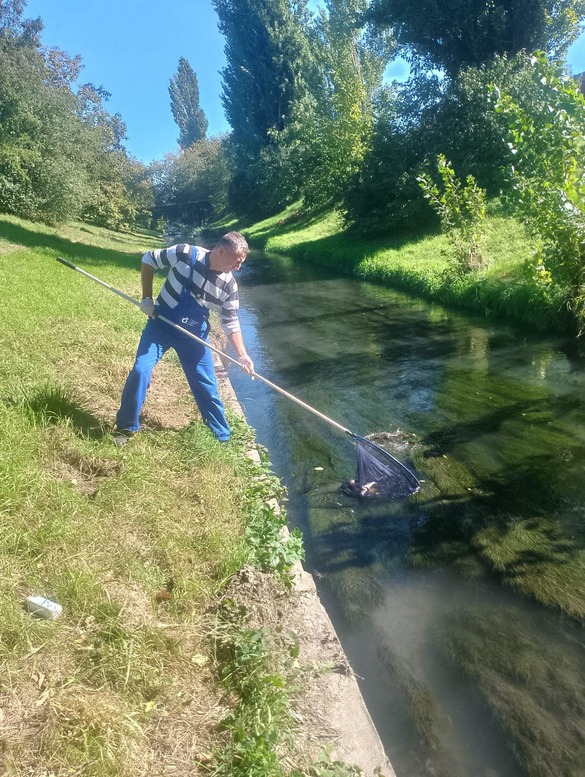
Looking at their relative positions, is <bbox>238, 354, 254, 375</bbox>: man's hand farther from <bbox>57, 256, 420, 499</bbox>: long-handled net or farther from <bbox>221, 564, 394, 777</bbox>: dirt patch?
<bbox>221, 564, 394, 777</bbox>: dirt patch

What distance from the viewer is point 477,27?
70.5 ft

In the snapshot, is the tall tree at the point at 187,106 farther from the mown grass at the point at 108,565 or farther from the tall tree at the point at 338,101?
the mown grass at the point at 108,565

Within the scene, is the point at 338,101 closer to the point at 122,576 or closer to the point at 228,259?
the point at 228,259

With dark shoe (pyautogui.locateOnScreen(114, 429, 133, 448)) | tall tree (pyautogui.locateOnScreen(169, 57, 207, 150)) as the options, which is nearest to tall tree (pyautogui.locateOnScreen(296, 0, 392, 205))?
dark shoe (pyautogui.locateOnScreen(114, 429, 133, 448))

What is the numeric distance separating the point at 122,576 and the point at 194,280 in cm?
267

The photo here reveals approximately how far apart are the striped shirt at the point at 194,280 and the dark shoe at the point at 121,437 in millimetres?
1221

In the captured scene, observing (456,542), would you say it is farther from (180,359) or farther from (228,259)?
(228,259)

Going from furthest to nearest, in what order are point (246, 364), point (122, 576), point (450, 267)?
1. point (450, 267)
2. point (246, 364)
3. point (122, 576)

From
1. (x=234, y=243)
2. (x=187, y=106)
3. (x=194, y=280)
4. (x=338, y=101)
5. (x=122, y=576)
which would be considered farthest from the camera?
(x=187, y=106)

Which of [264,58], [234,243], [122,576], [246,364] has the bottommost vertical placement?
[122,576]

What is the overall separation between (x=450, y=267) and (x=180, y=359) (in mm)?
11319

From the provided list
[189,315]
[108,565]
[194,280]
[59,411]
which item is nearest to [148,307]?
[189,315]

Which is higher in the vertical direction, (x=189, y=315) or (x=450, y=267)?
(x=189, y=315)

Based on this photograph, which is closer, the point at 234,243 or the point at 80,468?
the point at 80,468
